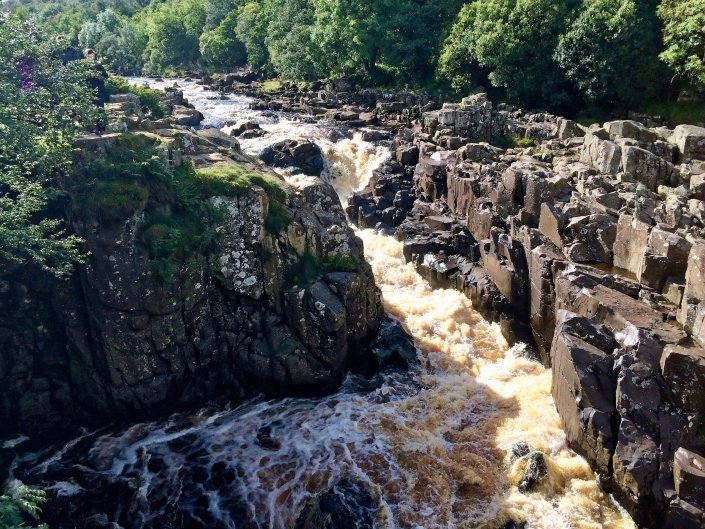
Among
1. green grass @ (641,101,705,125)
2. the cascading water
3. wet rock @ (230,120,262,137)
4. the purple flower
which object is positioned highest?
the purple flower

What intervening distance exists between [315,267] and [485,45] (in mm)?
38943

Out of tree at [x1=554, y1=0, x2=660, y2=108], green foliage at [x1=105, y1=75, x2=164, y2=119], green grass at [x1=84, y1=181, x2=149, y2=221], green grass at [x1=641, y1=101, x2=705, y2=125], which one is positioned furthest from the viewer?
tree at [x1=554, y1=0, x2=660, y2=108]

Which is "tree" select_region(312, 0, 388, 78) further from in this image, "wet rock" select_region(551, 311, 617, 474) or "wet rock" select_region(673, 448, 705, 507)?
"wet rock" select_region(673, 448, 705, 507)

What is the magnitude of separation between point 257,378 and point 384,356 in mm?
5031

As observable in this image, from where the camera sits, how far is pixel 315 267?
21.1 m

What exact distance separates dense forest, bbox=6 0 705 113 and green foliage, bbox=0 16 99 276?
14.7 feet

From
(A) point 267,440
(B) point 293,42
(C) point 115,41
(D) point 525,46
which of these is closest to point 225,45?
(C) point 115,41

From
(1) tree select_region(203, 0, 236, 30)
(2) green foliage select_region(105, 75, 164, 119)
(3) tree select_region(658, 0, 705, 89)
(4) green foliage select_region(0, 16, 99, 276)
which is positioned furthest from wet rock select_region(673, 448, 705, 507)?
(1) tree select_region(203, 0, 236, 30)

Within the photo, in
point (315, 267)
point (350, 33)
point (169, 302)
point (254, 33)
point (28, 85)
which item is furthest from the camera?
point (254, 33)

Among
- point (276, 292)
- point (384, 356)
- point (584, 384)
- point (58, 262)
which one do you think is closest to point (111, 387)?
point (58, 262)

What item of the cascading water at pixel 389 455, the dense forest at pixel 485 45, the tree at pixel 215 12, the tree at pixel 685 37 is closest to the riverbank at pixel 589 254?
the cascading water at pixel 389 455

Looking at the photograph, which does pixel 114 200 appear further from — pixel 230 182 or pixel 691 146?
pixel 691 146

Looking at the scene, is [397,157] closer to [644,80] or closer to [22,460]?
[644,80]

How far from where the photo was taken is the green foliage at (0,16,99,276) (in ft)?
52.4
